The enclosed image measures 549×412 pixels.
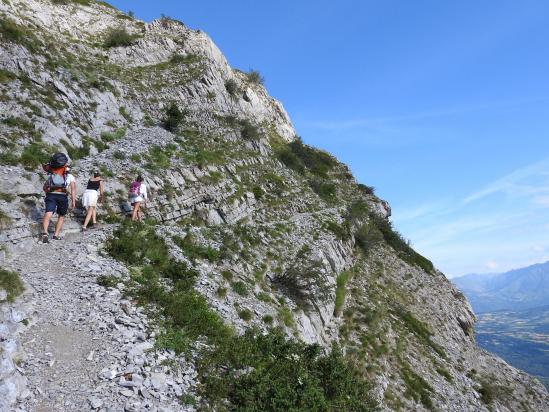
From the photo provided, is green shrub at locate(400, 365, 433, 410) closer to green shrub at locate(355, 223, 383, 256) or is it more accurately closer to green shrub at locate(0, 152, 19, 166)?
green shrub at locate(355, 223, 383, 256)

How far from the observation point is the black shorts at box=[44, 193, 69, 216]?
15.3 m

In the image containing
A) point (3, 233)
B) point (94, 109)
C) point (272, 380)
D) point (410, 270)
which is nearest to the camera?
point (272, 380)

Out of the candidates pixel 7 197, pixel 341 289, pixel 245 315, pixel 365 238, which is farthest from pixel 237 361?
pixel 365 238

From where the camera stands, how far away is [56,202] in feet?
50.8

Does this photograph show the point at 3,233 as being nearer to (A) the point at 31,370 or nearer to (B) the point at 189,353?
(A) the point at 31,370

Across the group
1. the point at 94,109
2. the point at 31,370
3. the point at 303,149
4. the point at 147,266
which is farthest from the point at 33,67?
the point at 303,149

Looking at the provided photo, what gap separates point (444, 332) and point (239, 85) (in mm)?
43590

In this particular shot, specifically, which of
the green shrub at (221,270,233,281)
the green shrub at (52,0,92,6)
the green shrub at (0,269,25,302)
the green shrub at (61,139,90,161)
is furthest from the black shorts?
the green shrub at (52,0,92,6)

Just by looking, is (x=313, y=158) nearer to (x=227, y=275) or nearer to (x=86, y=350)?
(x=227, y=275)

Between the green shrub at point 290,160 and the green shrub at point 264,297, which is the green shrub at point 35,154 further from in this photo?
the green shrub at point 290,160

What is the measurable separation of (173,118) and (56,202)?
21.8 meters

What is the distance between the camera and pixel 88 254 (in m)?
14.7

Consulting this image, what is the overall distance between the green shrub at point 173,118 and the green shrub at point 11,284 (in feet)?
83.8

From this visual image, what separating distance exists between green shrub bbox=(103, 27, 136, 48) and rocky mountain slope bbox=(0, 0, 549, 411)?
24 centimetres
